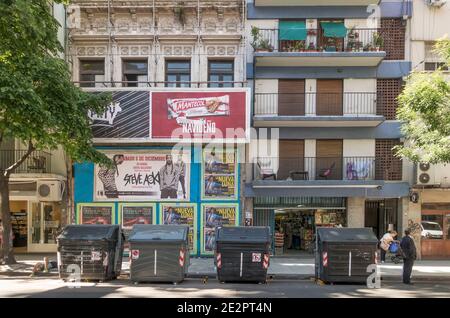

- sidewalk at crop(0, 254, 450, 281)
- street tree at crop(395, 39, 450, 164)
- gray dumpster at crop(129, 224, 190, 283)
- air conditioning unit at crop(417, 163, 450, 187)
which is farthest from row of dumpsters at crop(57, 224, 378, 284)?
air conditioning unit at crop(417, 163, 450, 187)

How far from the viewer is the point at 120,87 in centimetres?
2039

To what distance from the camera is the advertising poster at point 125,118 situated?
19906 mm

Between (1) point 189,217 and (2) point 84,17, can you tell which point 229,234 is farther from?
(2) point 84,17

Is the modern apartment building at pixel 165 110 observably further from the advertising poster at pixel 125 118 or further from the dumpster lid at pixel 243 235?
the dumpster lid at pixel 243 235

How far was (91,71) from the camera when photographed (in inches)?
852

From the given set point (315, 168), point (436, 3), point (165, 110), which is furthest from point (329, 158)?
point (436, 3)

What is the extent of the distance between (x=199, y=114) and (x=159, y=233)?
715cm

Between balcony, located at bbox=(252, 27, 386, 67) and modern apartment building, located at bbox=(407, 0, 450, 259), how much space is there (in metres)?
1.75

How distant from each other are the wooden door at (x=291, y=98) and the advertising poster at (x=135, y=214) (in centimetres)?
710

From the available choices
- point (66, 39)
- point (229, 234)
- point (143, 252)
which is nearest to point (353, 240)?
point (229, 234)

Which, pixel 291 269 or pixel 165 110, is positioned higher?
pixel 165 110

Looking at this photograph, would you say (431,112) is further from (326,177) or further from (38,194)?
(38,194)

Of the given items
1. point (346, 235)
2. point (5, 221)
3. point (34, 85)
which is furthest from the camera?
point (5, 221)

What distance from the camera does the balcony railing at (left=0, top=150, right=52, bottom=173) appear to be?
20562mm
